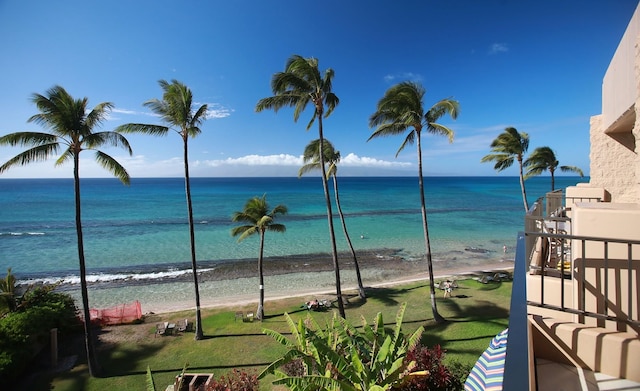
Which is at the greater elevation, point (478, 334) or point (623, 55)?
point (623, 55)

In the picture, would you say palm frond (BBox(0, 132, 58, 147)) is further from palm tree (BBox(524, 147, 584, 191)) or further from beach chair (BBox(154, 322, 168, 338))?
palm tree (BBox(524, 147, 584, 191))

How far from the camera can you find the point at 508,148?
25.0 metres

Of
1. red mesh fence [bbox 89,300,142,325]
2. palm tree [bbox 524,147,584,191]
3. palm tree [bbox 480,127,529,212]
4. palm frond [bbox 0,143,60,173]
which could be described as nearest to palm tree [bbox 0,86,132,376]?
palm frond [bbox 0,143,60,173]

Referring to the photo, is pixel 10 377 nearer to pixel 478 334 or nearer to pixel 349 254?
pixel 478 334

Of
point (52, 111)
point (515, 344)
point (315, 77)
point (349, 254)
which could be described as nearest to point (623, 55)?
point (515, 344)

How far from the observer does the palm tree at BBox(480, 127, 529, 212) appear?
2489 cm

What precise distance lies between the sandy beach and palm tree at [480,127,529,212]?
8.89 meters

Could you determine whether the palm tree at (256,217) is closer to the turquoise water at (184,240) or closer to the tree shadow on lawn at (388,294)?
the tree shadow on lawn at (388,294)

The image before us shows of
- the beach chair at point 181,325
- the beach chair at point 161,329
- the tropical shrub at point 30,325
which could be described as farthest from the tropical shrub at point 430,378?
the tropical shrub at point 30,325

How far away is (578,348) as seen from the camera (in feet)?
11.5

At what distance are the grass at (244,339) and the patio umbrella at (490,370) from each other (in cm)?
748

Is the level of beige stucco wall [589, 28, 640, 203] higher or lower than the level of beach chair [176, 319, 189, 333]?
higher

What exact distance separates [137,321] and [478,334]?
17699 millimetres

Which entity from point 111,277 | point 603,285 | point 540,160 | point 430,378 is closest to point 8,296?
point 111,277
